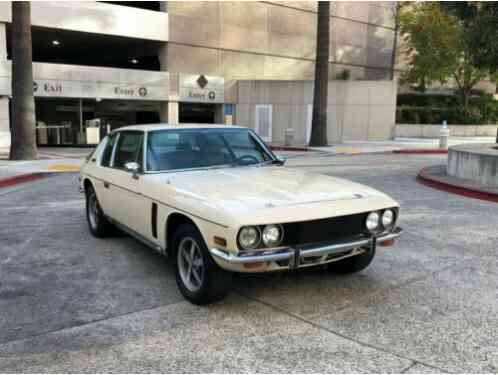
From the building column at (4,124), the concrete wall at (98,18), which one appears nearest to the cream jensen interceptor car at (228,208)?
the building column at (4,124)

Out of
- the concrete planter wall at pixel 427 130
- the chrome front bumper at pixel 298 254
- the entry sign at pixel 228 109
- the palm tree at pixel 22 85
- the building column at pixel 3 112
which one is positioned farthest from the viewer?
the concrete planter wall at pixel 427 130

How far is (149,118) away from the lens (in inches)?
1207

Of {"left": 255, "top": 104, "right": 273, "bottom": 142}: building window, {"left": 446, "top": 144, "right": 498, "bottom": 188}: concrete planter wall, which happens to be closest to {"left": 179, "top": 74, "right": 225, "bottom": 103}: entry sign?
{"left": 255, "top": 104, "right": 273, "bottom": 142}: building window

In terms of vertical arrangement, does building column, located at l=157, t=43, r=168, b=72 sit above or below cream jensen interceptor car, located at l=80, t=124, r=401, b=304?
above

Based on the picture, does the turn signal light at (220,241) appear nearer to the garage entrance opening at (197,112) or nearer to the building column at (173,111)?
the building column at (173,111)

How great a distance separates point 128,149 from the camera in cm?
557

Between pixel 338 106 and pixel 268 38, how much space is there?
21.4ft

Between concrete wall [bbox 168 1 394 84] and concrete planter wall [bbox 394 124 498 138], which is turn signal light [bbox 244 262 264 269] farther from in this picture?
concrete planter wall [bbox 394 124 498 138]

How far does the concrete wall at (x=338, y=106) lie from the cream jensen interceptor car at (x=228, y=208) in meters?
23.1

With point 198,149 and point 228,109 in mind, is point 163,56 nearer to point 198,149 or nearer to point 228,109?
point 228,109

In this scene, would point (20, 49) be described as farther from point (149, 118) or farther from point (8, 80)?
point (149, 118)

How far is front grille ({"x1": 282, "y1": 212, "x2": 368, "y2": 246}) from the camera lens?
12.6ft

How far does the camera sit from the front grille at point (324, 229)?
3830 mm

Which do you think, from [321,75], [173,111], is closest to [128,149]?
[321,75]
